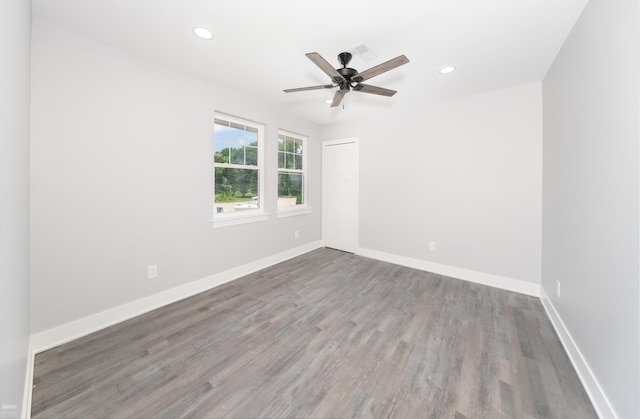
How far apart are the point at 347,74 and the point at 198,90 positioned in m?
1.79

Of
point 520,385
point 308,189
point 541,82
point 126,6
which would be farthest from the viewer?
point 308,189

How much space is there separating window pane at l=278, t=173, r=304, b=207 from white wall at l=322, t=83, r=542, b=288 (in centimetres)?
116

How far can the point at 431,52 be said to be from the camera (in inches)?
85.8

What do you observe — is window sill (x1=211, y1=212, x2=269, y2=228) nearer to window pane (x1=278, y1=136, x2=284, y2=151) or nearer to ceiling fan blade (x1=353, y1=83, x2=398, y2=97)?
window pane (x1=278, y1=136, x2=284, y2=151)

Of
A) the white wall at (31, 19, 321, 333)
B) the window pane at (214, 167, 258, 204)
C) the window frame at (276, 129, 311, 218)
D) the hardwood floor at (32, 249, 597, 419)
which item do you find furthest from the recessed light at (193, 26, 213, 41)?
the hardwood floor at (32, 249, 597, 419)

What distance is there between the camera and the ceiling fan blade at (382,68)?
176cm

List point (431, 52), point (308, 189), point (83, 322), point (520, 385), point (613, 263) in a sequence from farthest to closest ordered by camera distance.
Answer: point (308, 189)
point (431, 52)
point (83, 322)
point (520, 385)
point (613, 263)

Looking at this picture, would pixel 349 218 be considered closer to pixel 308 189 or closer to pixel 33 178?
pixel 308 189

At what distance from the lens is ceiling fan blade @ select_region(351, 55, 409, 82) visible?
1.76 metres

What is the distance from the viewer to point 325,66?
1867mm

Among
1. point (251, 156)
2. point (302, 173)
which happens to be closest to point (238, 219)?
point (251, 156)

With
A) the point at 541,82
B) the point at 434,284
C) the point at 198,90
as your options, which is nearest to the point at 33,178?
the point at 198,90

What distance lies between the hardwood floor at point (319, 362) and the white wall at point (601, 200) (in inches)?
12.4

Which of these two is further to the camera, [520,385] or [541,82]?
[541,82]
